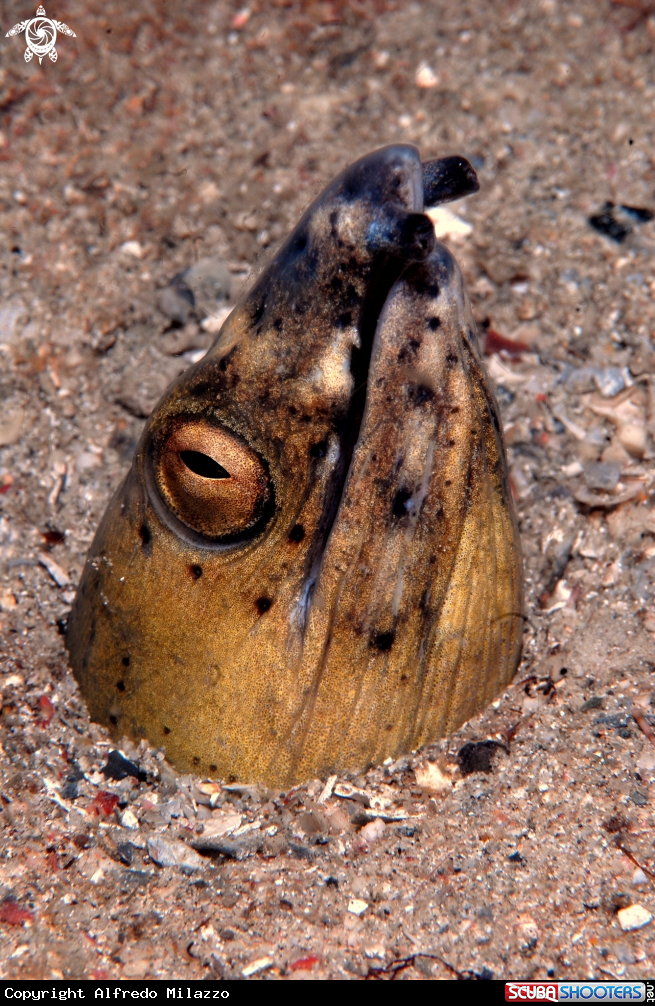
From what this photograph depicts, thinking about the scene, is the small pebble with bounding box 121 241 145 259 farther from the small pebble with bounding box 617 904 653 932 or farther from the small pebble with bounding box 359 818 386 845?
the small pebble with bounding box 617 904 653 932

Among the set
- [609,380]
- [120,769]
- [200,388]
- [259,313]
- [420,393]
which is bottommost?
[120,769]

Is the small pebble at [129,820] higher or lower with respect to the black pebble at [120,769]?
lower

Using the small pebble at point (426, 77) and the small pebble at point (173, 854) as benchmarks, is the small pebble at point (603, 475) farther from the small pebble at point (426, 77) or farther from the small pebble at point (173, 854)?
the small pebble at point (426, 77)

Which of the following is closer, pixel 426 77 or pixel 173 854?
pixel 173 854

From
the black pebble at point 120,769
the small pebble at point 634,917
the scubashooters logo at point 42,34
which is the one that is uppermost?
the scubashooters logo at point 42,34

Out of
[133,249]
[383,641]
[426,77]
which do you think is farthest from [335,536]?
[426,77]

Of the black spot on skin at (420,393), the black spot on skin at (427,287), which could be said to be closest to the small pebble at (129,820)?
the black spot on skin at (420,393)

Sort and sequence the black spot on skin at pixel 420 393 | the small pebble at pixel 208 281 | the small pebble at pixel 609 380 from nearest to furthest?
the black spot on skin at pixel 420 393 < the small pebble at pixel 609 380 < the small pebble at pixel 208 281

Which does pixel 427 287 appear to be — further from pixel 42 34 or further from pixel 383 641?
pixel 42 34

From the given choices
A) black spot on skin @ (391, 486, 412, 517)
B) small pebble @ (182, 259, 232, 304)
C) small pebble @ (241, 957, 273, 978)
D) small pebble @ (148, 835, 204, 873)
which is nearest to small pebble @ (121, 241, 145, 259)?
small pebble @ (182, 259, 232, 304)
